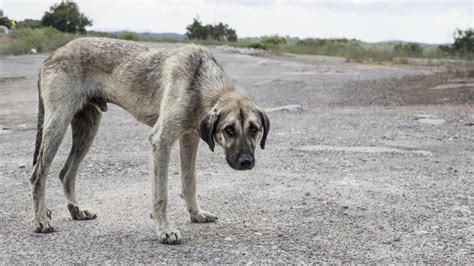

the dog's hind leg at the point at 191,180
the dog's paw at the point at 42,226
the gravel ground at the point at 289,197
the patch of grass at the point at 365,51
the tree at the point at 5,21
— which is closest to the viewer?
the gravel ground at the point at 289,197

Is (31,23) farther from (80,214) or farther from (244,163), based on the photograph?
(244,163)

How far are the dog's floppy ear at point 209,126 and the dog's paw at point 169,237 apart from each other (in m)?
0.80

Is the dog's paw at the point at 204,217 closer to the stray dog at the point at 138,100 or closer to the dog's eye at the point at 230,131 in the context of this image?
the stray dog at the point at 138,100

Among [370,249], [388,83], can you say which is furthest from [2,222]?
[388,83]

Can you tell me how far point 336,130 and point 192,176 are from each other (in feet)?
19.2

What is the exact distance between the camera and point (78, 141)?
6.80 metres

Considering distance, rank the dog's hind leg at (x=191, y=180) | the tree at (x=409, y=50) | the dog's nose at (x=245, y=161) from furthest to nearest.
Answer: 1. the tree at (x=409, y=50)
2. the dog's hind leg at (x=191, y=180)
3. the dog's nose at (x=245, y=161)

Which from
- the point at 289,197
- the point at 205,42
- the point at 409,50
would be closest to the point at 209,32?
the point at 205,42

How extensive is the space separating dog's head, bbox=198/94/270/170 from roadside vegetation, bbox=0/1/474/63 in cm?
2663

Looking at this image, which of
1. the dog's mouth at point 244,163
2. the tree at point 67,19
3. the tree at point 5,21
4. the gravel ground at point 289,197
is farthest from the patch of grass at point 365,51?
the dog's mouth at point 244,163

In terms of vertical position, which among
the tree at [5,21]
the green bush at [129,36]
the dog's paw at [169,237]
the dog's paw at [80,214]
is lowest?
the dog's paw at [80,214]

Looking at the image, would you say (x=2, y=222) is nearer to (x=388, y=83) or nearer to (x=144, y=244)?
(x=144, y=244)

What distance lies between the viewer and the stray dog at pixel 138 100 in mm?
5871

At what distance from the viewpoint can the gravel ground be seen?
5.50 m
